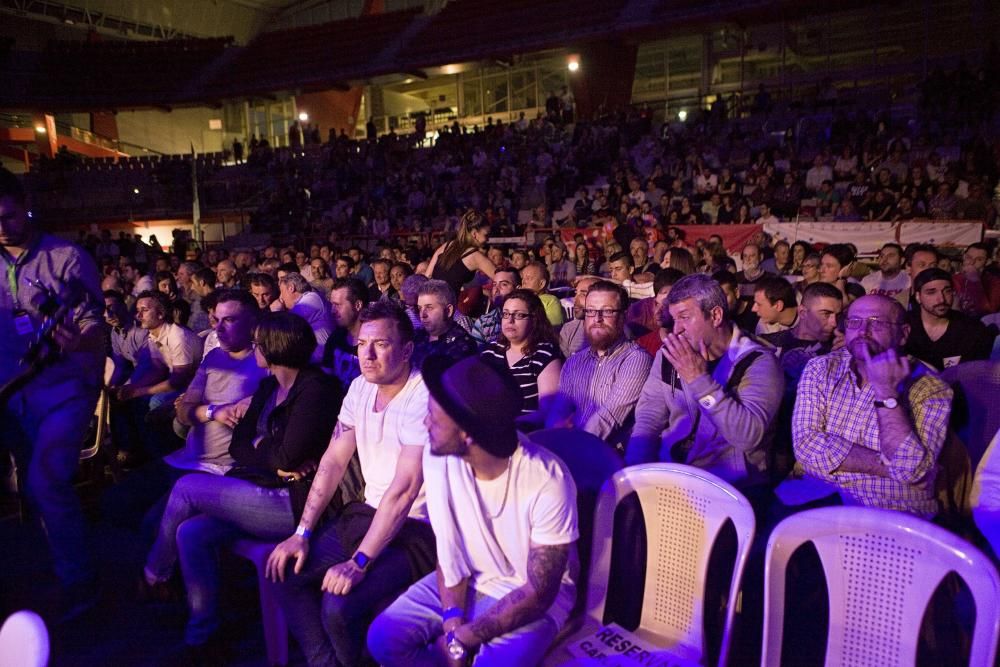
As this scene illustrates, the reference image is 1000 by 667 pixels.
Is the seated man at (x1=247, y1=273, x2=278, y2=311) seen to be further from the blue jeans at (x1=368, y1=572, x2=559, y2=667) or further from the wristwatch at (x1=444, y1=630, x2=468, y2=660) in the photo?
the wristwatch at (x1=444, y1=630, x2=468, y2=660)

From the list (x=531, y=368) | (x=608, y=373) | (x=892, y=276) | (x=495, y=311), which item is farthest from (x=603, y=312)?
(x=892, y=276)

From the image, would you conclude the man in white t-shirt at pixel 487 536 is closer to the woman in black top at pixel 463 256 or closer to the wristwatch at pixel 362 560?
the wristwatch at pixel 362 560

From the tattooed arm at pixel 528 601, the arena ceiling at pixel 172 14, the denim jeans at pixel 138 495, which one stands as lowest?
the denim jeans at pixel 138 495

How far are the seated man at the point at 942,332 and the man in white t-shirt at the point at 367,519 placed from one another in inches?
109

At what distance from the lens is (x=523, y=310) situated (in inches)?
145

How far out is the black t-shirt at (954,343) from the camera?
3.57m

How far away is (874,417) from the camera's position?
2.51m

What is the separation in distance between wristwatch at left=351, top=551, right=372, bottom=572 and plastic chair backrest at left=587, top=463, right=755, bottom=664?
79 cm

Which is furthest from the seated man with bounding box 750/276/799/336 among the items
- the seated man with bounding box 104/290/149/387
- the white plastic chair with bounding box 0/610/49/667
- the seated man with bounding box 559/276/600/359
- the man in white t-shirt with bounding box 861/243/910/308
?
the seated man with bounding box 104/290/149/387

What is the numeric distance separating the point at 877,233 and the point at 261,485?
8.59m

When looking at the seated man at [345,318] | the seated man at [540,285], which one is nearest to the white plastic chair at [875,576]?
the seated man at [345,318]

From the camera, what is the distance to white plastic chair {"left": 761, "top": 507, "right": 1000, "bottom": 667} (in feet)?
5.34

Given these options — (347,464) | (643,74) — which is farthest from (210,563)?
(643,74)

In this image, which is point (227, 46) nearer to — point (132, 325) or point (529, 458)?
point (132, 325)
